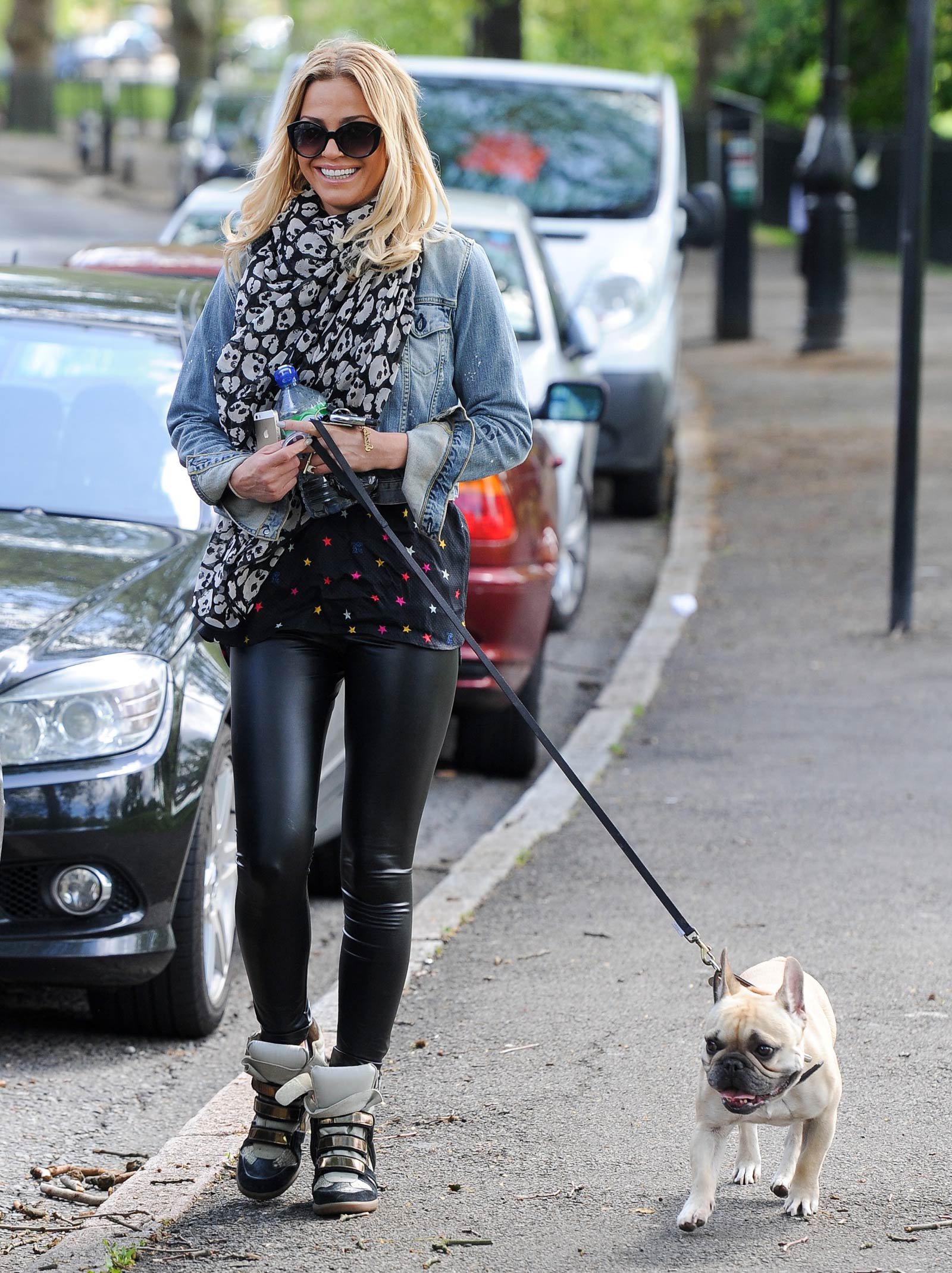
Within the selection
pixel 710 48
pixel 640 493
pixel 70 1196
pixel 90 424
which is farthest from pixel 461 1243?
pixel 710 48

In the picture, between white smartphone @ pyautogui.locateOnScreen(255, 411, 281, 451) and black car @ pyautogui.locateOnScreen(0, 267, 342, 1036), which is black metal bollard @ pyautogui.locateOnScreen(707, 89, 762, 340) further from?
white smartphone @ pyautogui.locateOnScreen(255, 411, 281, 451)

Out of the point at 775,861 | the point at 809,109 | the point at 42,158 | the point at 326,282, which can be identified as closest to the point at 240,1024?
the point at 775,861

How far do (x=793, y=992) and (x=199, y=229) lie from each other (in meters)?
6.27

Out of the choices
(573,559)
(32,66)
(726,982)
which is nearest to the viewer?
(726,982)

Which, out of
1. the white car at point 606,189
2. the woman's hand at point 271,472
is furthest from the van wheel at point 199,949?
the white car at point 606,189

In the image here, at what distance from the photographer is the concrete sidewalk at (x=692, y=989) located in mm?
3236

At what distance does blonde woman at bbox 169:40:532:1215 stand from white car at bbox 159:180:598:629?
469 cm

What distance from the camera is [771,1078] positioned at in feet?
9.91

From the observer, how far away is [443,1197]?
11.1ft

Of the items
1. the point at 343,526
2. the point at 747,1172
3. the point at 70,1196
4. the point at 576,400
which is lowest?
the point at 70,1196

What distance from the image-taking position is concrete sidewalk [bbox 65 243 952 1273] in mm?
3236

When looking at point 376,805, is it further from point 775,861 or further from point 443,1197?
point 775,861

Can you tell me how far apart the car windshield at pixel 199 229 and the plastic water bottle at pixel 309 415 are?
5.38 meters

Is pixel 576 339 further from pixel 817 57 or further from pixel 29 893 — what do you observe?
pixel 817 57
